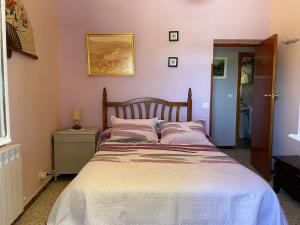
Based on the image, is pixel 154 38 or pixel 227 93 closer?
pixel 154 38

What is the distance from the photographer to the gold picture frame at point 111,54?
380 cm

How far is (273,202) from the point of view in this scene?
1.72 m

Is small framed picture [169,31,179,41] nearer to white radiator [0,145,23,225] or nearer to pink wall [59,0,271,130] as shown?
pink wall [59,0,271,130]

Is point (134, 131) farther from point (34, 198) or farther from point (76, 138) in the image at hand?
point (34, 198)

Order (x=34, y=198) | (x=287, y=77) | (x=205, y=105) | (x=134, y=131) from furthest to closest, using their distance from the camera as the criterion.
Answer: (x=205, y=105) → (x=287, y=77) → (x=134, y=131) → (x=34, y=198)

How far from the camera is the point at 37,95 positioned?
3037mm

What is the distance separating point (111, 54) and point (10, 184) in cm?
234

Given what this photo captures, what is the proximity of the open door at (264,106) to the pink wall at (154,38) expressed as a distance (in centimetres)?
45

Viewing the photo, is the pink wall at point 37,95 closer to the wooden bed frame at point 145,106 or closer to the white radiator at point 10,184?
the white radiator at point 10,184

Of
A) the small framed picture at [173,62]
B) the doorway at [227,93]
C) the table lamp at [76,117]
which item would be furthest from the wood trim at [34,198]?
the doorway at [227,93]

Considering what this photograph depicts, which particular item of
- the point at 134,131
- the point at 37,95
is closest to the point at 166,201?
the point at 134,131

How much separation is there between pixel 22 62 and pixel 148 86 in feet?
5.92

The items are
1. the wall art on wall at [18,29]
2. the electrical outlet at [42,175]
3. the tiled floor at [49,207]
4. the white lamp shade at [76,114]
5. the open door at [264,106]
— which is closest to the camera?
the wall art on wall at [18,29]

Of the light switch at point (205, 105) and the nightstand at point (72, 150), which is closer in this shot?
the nightstand at point (72, 150)
